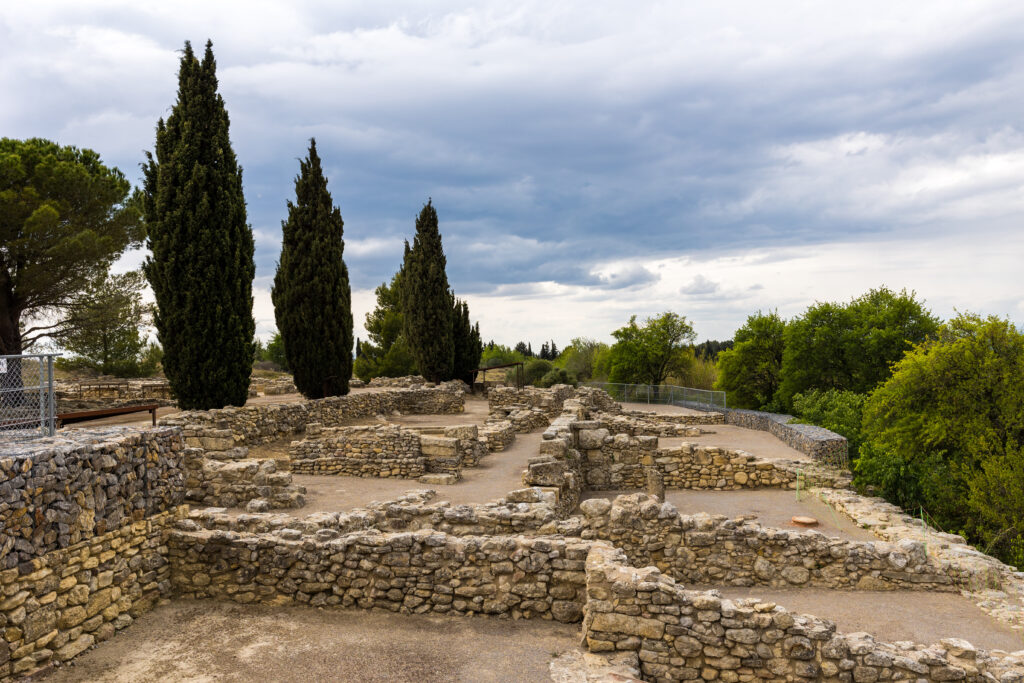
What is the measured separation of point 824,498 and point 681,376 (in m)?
37.4

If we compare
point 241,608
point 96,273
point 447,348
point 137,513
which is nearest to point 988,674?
point 241,608

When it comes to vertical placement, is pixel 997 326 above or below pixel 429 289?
below

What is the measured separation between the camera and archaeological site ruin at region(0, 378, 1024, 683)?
6125 mm

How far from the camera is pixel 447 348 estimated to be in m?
39.0

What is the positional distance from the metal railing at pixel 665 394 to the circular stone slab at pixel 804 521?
24903 millimetres

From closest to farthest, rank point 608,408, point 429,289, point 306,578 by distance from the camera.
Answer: point 306,578
point 608,408
point 429,289

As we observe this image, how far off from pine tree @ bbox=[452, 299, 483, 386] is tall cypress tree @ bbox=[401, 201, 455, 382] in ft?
6.25

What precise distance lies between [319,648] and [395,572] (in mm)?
1168

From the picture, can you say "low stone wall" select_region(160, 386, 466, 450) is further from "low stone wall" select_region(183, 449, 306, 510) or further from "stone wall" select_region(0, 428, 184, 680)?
"stone wall" select_region(0, 428, 184, 680)

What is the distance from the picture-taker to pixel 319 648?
260 inches

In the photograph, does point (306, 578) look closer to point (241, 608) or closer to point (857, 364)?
point (241, 608)

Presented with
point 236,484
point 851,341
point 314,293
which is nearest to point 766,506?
point 236,484

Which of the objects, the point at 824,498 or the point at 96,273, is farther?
the point at 96,273

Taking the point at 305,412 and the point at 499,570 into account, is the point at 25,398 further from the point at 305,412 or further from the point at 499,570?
the point at 305,412
